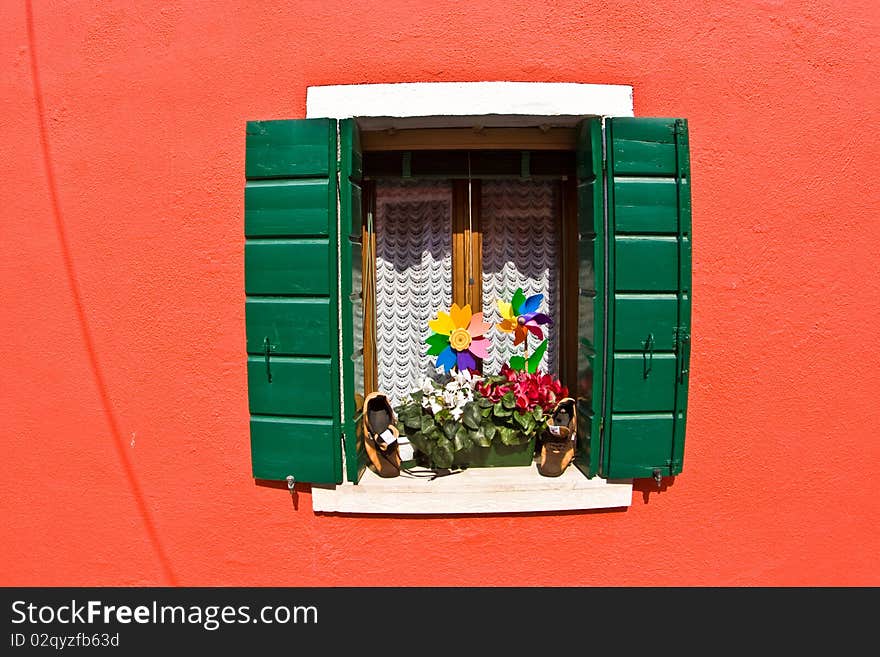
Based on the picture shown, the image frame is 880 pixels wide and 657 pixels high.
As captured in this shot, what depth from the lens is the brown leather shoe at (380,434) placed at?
2.32 meters

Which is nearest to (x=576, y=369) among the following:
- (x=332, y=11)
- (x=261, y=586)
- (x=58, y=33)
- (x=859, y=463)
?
(x=859, y=463)

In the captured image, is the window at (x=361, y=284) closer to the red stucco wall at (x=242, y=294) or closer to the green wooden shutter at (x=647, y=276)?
the green wooden shutter at (x=647, y=276)

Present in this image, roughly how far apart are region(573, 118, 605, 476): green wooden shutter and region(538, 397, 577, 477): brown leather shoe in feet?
0.25

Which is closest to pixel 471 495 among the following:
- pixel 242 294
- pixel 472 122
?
pixel 242 294

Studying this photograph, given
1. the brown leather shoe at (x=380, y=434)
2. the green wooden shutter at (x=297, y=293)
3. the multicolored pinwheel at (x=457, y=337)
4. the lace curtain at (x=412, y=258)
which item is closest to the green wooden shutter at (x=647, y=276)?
the multicolored pinwheel at (x=457, y=337)

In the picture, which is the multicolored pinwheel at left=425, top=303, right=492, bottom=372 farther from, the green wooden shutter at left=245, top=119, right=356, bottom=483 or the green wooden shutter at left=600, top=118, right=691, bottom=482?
the green wooden shutter at left=600, top=118, right=691, bottom=482

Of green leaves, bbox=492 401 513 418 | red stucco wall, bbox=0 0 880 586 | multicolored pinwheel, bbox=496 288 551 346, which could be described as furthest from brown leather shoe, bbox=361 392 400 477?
multicolored pinwheel, bbox=496 288 551 346

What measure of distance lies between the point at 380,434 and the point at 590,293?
3.42 feet

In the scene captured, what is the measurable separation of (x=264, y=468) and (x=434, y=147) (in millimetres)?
1536

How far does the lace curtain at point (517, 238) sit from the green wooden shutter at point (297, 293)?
687 mm

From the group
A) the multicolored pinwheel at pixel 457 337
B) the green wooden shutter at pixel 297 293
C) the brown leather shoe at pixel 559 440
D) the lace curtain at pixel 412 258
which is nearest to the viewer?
the green wooden shutter at pixel 297 293

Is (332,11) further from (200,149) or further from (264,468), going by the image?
(264,468)

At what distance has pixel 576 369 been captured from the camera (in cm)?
257

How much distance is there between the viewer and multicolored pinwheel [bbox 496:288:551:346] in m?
2.43
